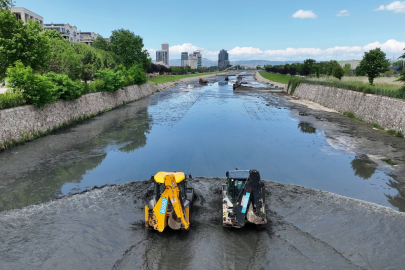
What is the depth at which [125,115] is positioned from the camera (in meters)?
37.5


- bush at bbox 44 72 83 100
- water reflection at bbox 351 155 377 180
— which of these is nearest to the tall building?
bush at bbox 44 72 83 100

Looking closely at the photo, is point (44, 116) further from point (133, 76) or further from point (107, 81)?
point (133, 76)

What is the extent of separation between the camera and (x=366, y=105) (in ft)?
105

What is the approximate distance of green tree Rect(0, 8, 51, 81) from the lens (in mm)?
26219

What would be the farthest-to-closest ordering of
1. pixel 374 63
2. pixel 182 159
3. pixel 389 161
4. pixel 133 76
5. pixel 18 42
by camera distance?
pixel 133 76 < pixel 374 63 < pixel 18 42 < pixel 182 159 < pixel 389 161

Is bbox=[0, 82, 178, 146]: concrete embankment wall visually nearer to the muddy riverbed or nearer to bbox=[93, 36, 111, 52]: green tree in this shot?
the muddy riverbed

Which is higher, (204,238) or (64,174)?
(204,238)

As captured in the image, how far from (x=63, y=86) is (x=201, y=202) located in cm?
2278

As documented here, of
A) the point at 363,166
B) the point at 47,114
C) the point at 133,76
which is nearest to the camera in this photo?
the point at 363,166

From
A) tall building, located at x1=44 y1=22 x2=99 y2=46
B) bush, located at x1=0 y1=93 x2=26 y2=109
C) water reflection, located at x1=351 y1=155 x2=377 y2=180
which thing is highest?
tall building, located at x1=44 y1=22 x2=99 y2=46

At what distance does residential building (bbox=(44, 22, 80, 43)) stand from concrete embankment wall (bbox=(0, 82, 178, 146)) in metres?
103

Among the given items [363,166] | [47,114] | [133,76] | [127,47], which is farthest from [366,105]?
[127,47]

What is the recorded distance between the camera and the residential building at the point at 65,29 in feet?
413

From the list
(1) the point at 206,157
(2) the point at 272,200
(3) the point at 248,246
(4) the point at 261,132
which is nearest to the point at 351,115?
(4) the point at 261,132
